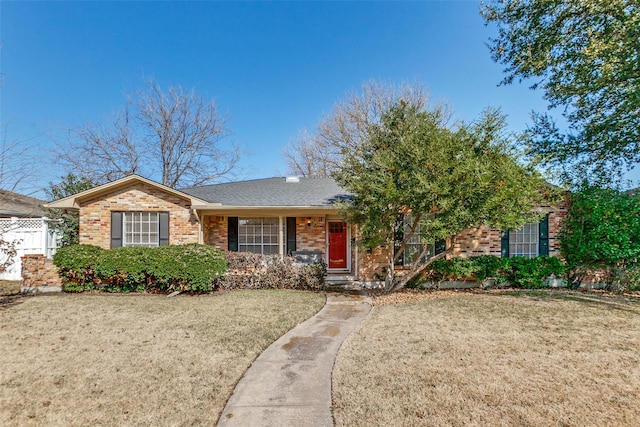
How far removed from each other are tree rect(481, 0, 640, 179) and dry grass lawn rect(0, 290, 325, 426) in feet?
33.7

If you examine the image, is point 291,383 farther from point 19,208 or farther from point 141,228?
point 19,208

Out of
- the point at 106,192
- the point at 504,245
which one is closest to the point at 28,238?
the point at 106,192

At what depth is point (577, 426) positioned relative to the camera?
9.20 feet

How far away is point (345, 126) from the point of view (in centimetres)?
2267

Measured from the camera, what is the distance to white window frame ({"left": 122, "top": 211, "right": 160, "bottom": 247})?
11.0 meters

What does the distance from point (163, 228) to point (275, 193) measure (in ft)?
13.3

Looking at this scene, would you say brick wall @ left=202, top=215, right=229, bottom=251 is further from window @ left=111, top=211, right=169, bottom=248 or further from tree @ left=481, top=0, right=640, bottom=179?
tree @ left=481, top=0, right=640, bottom=179

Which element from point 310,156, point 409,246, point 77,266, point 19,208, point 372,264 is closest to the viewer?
point 77,266

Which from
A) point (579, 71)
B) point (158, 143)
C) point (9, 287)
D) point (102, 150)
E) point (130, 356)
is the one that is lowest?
point (9, 287)

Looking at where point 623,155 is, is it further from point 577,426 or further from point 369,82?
point 369,82

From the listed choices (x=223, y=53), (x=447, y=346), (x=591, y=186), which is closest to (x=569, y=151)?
(x=591, y=186)

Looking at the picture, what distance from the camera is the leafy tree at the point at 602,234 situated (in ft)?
30.7

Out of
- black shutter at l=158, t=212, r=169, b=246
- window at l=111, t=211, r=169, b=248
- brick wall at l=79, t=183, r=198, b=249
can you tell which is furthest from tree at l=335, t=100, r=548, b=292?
window at l=111, t=211, r=169, b=248

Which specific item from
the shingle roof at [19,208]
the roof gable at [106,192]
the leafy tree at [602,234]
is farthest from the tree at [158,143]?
the leafy tree at [602,234]
